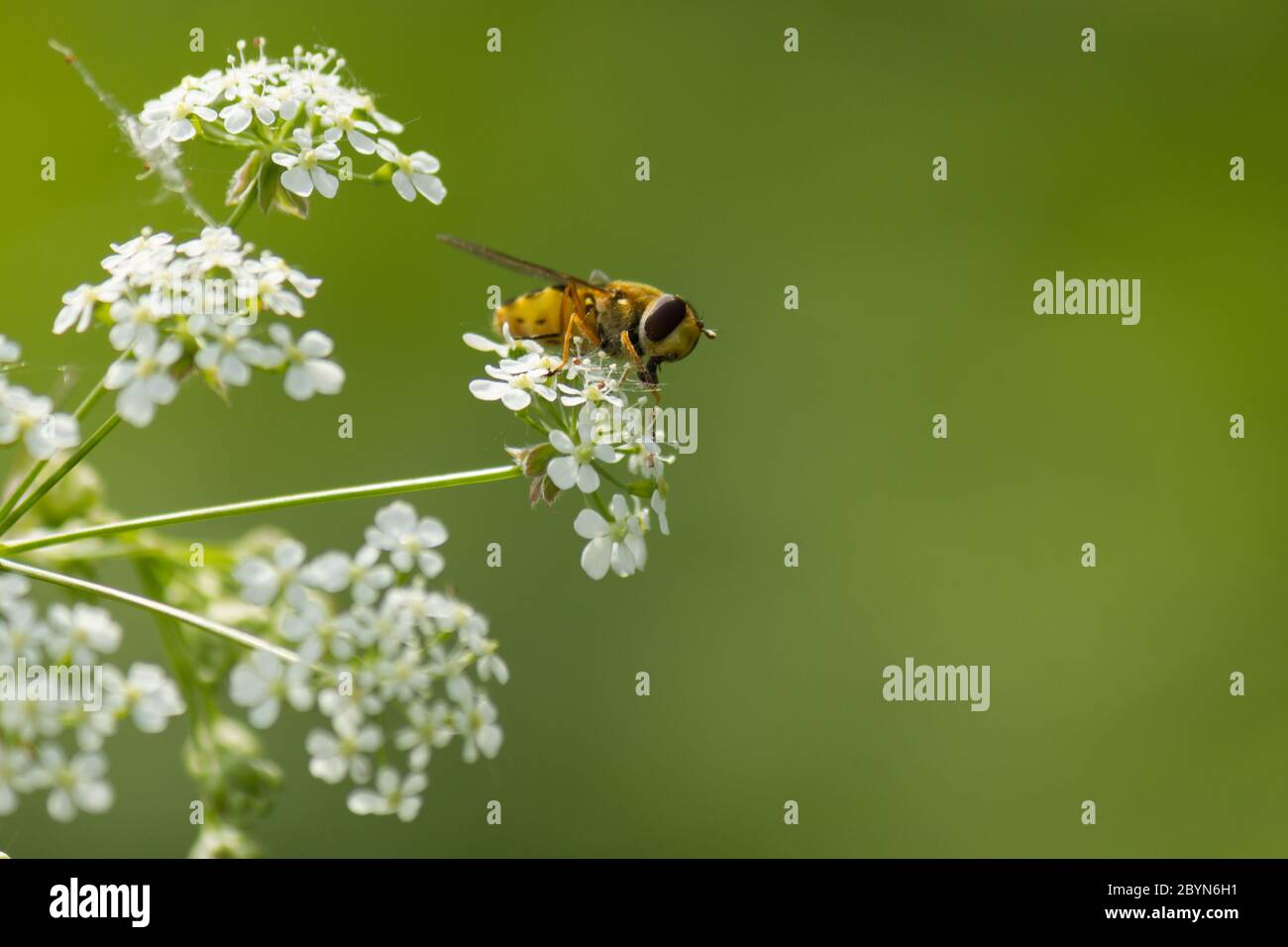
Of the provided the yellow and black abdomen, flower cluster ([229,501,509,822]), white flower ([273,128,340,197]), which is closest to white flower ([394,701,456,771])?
flower cluster ([229,501,509,822])

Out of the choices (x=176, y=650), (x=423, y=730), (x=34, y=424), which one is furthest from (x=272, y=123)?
(x=423, y=730)

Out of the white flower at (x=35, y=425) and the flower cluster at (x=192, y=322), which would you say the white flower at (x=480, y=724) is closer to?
the flower cluster at (x=192, y=322)

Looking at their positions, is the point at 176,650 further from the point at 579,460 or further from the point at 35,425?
the point at 579,460

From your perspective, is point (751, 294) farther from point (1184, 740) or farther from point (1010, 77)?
point (1184, 740)

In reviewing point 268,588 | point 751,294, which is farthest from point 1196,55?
point 268,588

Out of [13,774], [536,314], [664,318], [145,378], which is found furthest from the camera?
[536,314]

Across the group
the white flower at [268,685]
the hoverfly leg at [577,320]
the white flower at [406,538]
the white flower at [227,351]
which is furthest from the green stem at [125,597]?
the hoverfly leg at [577,320]
